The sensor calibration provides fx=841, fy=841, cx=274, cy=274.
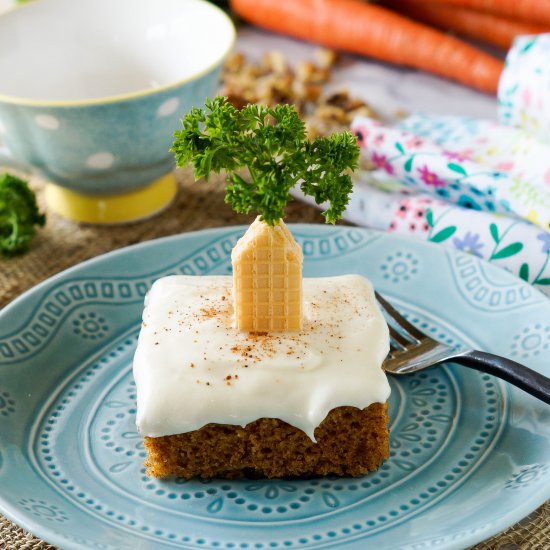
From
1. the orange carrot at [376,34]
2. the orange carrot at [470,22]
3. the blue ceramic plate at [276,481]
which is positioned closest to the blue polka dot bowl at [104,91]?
the blue ceramic plate at [276,481]

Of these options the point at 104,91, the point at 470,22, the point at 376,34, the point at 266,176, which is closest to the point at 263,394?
the point at 266,176

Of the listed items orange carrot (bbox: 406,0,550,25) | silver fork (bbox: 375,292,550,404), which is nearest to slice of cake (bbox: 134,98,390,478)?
silver fork (bbox: 375,292,550,404)

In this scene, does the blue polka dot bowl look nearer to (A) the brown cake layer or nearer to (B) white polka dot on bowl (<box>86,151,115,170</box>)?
(B) white polka dot on bowl (<box>86,151,115,170</box>)

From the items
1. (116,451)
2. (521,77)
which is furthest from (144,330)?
(521,77)

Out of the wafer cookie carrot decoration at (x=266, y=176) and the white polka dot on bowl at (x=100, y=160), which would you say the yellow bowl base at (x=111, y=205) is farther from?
the wafer cookie carrot decoration at (x=266, y=176)

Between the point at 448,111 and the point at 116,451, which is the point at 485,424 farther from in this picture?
the point at 448,111

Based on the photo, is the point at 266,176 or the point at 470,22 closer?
the point at 266,176

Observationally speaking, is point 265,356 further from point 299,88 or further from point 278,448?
point 299,88
